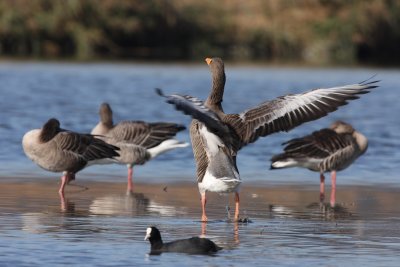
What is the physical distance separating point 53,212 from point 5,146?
25.7ft

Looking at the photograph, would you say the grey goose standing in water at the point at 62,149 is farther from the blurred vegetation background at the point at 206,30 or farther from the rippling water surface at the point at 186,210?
the blurred vegetation background at the point at 206,30

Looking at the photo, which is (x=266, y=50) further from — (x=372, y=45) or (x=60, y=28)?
(x=60, y=28)

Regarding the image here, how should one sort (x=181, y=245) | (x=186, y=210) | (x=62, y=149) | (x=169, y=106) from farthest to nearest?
(x=169, y=106) < (x=62, y=149) < (x=186, y=210) < (x=181, y=245)

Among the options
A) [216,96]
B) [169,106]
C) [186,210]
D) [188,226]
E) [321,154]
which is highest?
[169,106]

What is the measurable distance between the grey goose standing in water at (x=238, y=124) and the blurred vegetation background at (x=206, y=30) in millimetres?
42757

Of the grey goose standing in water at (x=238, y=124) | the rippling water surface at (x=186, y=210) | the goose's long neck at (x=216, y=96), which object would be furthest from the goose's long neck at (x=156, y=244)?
the goose's long neck at (x=216, y=96)

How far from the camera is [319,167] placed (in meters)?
17.0

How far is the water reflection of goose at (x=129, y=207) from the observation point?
46.0ft

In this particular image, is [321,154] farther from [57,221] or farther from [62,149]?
[57,221]

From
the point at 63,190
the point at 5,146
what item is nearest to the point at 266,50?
the point at 5,146

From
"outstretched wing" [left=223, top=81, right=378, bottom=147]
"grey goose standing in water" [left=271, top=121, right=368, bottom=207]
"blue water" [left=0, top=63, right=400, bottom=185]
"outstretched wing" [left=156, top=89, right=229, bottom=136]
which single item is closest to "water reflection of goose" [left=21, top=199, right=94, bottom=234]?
"outstretched wing" [left=156, top=89, right=229, bottom=136]

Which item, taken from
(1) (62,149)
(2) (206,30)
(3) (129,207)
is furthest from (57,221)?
(2) (206,30)

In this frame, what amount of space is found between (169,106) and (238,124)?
65.8 ft

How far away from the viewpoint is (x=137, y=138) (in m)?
18.1
